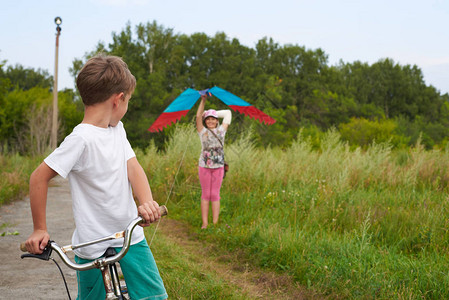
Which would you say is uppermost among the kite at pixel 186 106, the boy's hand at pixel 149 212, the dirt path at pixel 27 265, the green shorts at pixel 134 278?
the kite at pixel 186 106

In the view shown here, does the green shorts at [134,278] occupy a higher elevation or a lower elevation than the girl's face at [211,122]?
lower

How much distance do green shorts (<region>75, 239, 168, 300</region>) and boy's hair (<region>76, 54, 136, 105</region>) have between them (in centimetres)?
72

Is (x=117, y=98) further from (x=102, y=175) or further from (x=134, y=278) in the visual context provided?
(x=134, y=278)

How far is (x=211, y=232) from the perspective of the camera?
20.6 feet

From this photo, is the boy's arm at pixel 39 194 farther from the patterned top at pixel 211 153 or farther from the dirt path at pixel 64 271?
the patterned top at pixel 211 153

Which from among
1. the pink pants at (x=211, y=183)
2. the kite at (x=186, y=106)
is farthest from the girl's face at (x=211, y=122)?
the pink pants at (x=211, y=183)

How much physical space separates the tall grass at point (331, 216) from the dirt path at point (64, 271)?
208 millimetres

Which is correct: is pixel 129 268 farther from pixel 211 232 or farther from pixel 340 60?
pixel 340 60

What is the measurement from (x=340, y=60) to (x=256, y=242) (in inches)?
2592

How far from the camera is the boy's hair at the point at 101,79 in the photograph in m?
1.91

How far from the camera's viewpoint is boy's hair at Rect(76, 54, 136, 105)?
1.91m

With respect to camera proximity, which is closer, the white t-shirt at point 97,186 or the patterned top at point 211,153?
the white t-shirt at point 97,186

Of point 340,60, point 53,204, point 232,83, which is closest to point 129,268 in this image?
point 53,204

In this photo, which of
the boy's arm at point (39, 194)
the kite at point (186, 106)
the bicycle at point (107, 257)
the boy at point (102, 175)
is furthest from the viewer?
the kite at point (186, 106)
